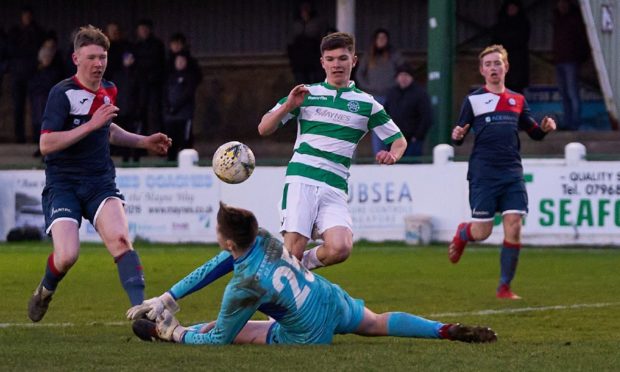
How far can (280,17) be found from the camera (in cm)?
3047

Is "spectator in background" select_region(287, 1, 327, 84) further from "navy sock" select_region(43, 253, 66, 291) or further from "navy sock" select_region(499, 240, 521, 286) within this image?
"navy sock" select_region(43, 253, 66, 291)

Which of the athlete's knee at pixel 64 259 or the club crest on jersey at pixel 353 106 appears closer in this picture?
the athlete's knee at pixel 64 259

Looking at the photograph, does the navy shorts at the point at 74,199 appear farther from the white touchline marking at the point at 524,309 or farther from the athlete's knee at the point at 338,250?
the white touchline marking at the point at 524,309

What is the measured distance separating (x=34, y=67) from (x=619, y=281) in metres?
14.3

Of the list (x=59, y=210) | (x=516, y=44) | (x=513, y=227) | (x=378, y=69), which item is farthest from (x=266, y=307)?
(x=516, y=44)

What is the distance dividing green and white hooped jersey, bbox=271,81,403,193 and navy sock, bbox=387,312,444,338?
74.4 inches

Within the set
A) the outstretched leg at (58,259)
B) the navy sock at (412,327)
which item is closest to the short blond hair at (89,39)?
the outstretched leg at (58,259)

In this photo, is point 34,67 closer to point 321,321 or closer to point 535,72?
point 535,72

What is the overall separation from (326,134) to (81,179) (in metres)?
1.81

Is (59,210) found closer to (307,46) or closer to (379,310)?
(379,310)

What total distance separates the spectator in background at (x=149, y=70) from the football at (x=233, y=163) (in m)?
14.8

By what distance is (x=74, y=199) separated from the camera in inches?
397

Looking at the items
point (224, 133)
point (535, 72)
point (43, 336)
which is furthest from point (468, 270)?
point (224, 133)

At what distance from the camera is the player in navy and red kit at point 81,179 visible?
32.5 feet
